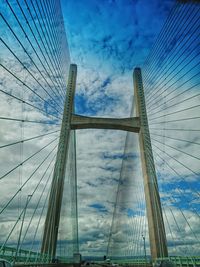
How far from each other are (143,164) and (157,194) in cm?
254

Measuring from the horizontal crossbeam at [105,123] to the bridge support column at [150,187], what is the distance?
24.9 inches

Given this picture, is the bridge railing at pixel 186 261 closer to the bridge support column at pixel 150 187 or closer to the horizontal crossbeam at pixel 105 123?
the bridge support column at pixel 150 187

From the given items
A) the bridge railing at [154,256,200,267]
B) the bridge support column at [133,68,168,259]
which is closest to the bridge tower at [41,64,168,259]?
the bridge support column at [133,68,168,259]

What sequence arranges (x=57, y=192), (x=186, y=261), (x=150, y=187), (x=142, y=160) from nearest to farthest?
(x=186, y=261), (x=57, y=192), (x=150, y=187), (x=142, y=160)

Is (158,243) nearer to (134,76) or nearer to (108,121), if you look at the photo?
(108,121)

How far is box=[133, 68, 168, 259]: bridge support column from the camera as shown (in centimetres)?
1513

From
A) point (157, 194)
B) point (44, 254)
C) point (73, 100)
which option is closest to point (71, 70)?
point (73, 100)

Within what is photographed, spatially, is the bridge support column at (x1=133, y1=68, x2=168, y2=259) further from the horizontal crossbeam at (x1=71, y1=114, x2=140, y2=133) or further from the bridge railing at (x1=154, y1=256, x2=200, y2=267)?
the bridge railing at (x1=154, y1=256, x2=200, y2=267)

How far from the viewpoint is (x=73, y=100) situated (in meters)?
20.9

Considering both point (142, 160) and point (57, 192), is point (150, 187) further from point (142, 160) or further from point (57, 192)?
point (57, 192)

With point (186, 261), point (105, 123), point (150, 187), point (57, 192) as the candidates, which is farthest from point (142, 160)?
point (186, 261)

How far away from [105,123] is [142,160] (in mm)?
4385

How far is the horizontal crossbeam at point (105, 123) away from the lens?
796 inches

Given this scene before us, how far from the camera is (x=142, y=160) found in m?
18.5
